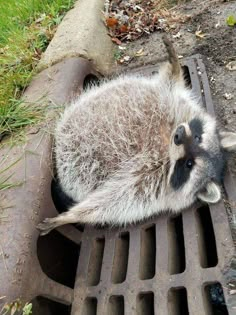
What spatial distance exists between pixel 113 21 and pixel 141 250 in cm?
181

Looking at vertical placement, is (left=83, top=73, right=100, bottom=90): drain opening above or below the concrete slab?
below

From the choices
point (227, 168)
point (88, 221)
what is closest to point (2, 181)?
Result: point (88, 221)

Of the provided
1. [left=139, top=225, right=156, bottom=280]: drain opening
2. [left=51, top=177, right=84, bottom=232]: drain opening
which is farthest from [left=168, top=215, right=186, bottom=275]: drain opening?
[left=51, top=177, right=84, bottom=232]: drain opening

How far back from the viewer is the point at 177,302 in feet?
6.49

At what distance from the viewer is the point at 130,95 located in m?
2.59

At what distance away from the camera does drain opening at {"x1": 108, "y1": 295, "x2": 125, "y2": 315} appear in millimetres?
2035

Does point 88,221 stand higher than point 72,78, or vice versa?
point 72,78

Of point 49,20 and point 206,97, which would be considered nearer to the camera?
point 206,97

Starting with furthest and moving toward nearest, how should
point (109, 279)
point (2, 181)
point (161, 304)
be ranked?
point (2, 181)
point (109, 279)
point (161, 304)

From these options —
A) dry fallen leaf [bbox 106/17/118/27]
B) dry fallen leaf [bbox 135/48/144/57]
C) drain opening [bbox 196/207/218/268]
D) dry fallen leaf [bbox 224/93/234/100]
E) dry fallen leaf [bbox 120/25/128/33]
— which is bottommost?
drain opening [bbox 196/207/218/268]

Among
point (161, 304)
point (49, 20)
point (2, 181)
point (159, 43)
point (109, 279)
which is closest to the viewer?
point (161, 304)

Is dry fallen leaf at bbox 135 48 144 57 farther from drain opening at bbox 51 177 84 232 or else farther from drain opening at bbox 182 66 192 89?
drain opening at bbox 51 177 84 232

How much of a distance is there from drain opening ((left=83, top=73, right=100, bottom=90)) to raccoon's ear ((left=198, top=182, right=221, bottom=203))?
111 centimetres

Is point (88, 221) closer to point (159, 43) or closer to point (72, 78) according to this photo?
point (72, 78)
